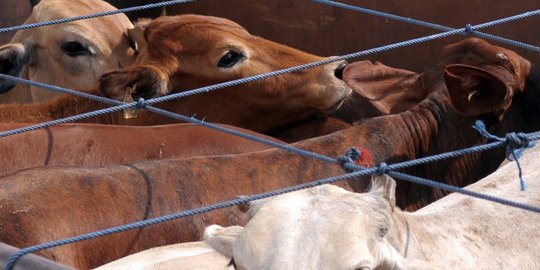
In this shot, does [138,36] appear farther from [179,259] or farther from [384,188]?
[384,188]

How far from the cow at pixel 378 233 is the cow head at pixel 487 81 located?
3.28 ft

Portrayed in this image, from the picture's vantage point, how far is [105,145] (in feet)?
11.4

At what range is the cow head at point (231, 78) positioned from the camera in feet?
Result: 14.2

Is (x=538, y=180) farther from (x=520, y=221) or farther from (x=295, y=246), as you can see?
(x=295, y=246)

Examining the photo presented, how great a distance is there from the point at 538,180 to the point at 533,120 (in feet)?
4.45

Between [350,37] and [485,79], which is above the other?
[485,79]

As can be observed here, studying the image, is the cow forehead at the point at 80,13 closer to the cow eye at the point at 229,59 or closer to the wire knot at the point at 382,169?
the cow eye at the point at 229,59

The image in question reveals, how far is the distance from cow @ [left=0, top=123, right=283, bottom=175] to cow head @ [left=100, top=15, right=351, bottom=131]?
743 mm

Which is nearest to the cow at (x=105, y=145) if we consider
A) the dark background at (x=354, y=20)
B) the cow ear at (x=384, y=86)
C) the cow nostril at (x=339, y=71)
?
the cow ear at (x=384, y=86)

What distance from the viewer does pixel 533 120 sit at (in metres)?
3.90

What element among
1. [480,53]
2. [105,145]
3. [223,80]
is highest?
[480,53]

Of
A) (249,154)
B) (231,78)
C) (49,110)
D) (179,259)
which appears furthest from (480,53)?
(179,259)

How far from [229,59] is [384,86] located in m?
0.68

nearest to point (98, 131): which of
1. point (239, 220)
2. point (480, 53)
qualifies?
point (239, 220)
